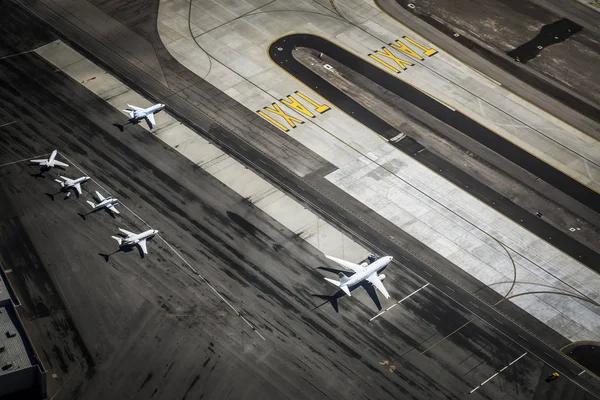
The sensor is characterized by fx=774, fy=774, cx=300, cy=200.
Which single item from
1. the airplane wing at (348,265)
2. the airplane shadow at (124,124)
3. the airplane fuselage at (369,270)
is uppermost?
the airplane shadow at (124,124)

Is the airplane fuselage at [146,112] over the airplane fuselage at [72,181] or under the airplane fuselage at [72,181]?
over

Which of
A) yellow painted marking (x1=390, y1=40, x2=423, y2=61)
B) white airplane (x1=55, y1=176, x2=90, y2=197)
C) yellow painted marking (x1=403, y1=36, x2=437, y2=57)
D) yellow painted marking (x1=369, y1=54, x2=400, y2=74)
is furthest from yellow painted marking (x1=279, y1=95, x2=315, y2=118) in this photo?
white airplane (x1=55, y1=176, x2=90, y2=197)

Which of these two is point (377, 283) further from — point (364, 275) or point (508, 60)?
point (508, 60)

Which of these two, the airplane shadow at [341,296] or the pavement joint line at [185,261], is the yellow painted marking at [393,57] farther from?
the pavement joint line at [185,261]

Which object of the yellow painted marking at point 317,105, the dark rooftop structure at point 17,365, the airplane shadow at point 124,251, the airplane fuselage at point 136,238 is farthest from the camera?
the yellow painted marking at point 317,105

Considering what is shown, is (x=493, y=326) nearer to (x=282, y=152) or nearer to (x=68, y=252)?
(x=282, y=152)

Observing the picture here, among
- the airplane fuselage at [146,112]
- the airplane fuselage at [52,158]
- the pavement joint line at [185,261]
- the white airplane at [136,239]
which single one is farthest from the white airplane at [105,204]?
the airplane fuselage at [146,112]
